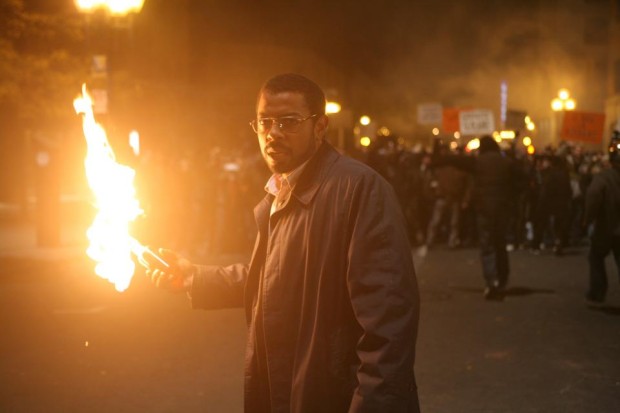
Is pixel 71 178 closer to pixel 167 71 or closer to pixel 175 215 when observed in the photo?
pixel 167 71


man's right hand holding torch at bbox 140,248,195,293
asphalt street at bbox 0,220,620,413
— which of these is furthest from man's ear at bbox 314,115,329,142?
asphalt street at bbox 0,220,620,413

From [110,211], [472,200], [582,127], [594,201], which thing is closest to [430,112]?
[582,127]

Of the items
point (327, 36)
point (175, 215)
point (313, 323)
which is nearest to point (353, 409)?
point (313, 323)

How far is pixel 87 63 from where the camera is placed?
1886cm

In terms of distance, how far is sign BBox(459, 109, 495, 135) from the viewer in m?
21.3

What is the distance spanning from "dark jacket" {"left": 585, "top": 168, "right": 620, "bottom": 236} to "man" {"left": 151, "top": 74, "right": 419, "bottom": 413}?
7.51m

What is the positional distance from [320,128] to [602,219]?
7.58 metres

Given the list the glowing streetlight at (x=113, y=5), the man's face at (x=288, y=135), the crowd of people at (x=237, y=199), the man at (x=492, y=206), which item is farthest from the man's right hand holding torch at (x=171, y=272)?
the crowd of people at (x=237, y=199)

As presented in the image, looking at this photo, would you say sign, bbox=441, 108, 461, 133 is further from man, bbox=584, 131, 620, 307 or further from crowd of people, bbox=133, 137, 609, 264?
man, bbox=584, 131, 620, 307

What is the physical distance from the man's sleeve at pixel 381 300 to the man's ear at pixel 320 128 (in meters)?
0.32

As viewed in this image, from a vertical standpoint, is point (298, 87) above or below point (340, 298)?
above

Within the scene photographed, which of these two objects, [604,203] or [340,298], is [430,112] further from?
[340,298]

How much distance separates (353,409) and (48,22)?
56.7 ft

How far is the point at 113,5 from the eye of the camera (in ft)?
47.8
